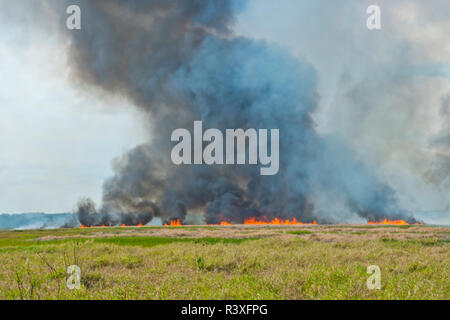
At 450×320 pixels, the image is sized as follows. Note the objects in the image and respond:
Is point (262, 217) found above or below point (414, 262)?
below

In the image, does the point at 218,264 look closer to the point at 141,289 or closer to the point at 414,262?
the point at 141,289

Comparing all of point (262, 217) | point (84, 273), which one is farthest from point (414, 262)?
point (262, 217)

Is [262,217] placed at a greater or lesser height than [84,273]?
lesser

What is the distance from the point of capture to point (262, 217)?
118 m

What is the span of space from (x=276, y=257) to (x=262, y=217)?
106 m

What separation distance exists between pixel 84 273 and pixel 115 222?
128 m
